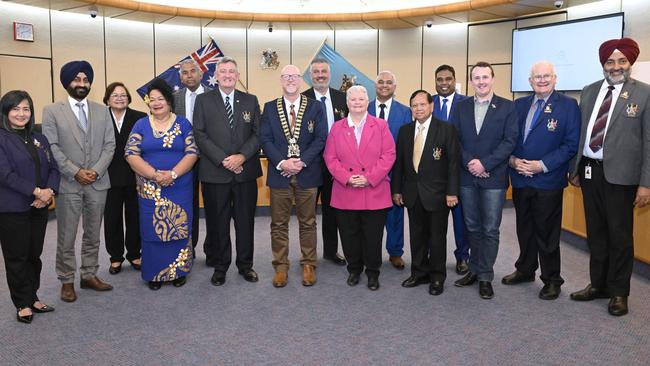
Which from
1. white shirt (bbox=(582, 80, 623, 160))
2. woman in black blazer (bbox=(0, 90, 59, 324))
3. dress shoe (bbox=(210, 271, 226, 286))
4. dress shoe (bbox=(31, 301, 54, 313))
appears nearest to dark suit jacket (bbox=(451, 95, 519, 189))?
white shirt (bbox=(582, 80, 623, 160))

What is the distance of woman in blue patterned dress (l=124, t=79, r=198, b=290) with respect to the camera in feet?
12.9

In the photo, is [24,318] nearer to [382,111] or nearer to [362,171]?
[362,171]

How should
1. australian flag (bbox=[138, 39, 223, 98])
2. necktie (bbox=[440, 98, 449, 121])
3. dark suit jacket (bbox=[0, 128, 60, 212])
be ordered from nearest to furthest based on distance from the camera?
dark suit jacket (bbox=[0, 128, 60, 212]) → necktie (bbox=[440, 98, 449, 121]) → australian flag (bbox=[138, 39, 223, 98])

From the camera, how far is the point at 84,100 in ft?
12.7

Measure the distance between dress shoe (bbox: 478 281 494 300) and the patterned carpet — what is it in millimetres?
48

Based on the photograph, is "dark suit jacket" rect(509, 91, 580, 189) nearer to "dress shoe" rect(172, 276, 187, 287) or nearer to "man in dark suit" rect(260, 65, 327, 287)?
"man in dark suit" rect(260, 65, 327, 287)

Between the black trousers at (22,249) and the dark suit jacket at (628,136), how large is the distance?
374 cm

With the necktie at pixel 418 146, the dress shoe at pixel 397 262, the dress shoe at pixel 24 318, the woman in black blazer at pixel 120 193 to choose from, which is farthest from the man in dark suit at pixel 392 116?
the dress shoe at pixel 24 318

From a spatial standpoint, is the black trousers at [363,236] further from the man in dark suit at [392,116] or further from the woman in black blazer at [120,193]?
the woman in black blazer at [120,193]

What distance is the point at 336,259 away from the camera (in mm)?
4898

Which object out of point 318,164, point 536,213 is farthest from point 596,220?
point 318,164

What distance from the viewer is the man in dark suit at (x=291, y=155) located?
4.09m

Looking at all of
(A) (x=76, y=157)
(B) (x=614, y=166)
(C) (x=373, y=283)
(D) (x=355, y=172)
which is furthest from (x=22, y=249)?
(B) (x=614, y=166)

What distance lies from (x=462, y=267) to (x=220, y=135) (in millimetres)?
2324
